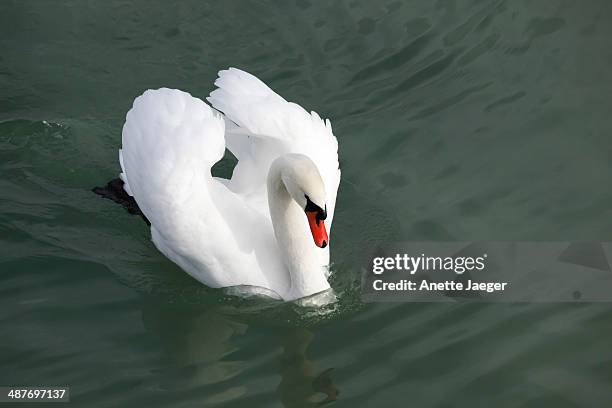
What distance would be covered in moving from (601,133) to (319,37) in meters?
2.90

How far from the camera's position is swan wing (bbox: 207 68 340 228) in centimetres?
684

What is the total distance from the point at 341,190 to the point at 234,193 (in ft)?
3.26

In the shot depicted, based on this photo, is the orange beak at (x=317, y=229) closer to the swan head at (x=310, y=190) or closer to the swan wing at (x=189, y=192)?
the swan head at (x=310, y=190)

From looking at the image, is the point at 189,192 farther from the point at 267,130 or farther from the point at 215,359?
the point at 215,359

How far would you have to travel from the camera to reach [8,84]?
9094 mm

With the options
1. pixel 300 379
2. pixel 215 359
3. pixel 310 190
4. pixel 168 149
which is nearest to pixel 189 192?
pixel 168 149

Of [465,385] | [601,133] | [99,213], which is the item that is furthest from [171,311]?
[601,133]

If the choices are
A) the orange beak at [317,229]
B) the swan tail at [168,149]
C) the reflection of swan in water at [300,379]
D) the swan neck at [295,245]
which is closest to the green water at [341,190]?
the reflection of swan in water at [300,379]

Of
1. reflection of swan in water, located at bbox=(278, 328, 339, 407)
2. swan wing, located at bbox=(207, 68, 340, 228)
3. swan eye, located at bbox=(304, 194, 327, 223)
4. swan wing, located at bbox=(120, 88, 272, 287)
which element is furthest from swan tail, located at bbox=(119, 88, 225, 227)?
reflection of swan in water, located at bbox=(278, 328, 339, 407)

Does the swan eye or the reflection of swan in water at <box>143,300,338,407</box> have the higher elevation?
the swan eye

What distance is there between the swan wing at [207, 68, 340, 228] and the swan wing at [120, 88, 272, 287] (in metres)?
0.20

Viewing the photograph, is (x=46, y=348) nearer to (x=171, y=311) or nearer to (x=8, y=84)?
(x=171, y=311)

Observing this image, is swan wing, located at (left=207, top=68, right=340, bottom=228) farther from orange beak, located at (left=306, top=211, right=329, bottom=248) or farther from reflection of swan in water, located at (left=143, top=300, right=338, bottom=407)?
reflection of swan in water, located at (left=143, top=300, right=338, bottom=407)

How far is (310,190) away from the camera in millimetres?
6078
